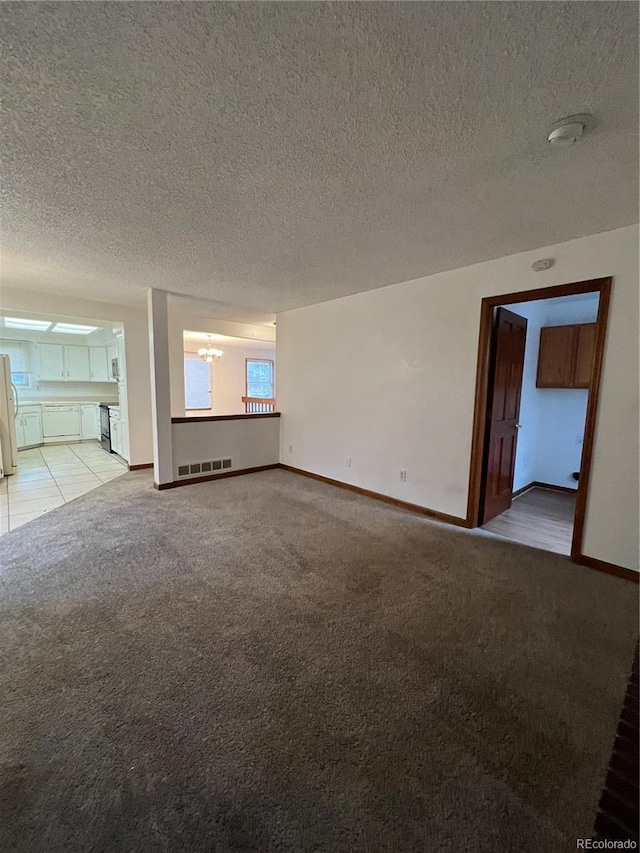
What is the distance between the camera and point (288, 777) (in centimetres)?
116

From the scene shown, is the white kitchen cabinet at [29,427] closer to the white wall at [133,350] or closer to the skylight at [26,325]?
the skylight at [26,325]

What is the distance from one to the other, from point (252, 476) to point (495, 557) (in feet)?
11.0

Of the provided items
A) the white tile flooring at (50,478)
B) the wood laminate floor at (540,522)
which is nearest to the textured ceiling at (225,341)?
the white tile flooring at (50,478)

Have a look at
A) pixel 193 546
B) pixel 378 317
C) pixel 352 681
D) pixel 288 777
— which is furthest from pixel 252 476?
pixel 288 777

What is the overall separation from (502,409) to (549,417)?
1.96 meters

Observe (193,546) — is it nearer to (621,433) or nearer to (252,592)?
(252,592)

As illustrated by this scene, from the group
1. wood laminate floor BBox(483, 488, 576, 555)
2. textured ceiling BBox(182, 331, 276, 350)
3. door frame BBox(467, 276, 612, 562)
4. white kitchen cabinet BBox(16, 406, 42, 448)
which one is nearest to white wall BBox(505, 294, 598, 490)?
wood laminate floor BBox(483, 488, 576, 555)

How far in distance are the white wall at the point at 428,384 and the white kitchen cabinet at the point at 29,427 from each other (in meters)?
4.79

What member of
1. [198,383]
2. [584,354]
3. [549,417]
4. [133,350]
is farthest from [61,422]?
[584,354]

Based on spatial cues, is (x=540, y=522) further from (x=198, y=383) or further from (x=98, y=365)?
(x=98, y=365)

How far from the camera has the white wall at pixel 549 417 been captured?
176 inches

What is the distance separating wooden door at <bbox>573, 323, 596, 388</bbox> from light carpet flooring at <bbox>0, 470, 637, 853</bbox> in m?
2.66

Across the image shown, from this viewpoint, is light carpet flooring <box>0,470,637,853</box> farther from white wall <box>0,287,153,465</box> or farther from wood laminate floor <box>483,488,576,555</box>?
white wall <box>0,287,153,465</box>

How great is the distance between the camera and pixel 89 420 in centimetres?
733
